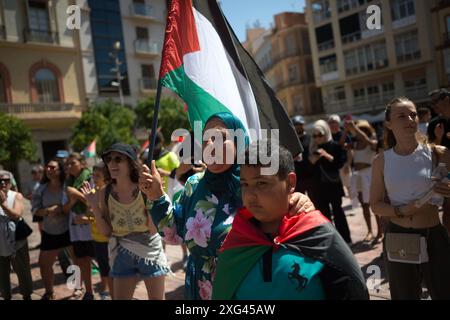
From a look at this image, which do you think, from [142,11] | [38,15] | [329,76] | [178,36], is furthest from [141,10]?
[178,36]

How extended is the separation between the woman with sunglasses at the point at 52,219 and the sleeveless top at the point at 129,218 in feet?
5.30

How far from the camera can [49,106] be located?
904 inches

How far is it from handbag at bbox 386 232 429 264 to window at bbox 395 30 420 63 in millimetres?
31420

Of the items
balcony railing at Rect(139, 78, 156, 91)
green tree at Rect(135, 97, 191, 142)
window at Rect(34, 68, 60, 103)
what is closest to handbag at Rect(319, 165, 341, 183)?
green tree at Rect(135, 97, 191, 142)

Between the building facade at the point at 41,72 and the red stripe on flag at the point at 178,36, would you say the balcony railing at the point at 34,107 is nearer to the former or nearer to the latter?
the building facade at the point at 41,72

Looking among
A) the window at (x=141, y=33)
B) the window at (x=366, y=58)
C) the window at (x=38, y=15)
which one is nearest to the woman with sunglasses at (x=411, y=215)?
the window at (x=38, y=15)

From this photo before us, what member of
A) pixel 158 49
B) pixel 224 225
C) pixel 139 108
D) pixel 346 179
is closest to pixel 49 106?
pixel 139 108

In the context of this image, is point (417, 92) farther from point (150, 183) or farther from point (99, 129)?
point (150, 183)

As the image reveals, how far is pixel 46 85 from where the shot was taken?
2267 cm

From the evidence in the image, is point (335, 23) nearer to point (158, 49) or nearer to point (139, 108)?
point (158, 49)

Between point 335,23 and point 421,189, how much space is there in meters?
35.4

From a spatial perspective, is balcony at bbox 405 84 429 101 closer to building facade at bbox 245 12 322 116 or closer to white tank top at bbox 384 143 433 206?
building facade at bbox 245 12 322 116

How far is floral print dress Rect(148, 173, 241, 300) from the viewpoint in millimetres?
2213

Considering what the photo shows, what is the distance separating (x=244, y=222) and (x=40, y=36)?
70.9 ft
